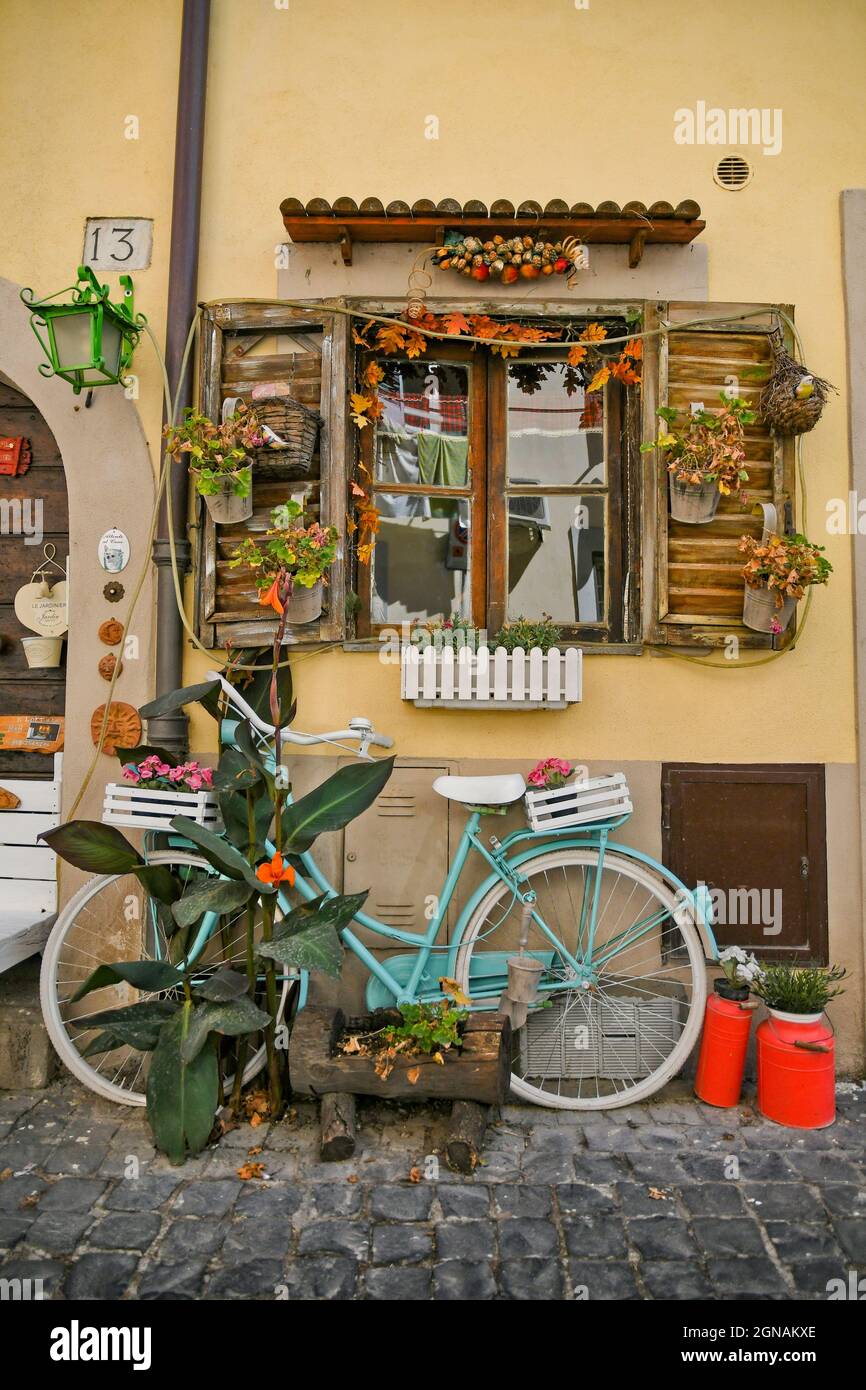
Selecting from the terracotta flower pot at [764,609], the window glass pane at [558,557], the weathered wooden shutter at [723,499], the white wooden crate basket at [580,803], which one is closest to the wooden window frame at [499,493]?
the window glass pane at [558,557]

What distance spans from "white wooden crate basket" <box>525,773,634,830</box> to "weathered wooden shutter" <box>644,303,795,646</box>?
753 millimetres

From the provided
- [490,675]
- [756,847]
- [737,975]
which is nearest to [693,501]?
[490,675]

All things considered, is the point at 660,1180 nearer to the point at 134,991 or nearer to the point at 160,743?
the point at 134,991

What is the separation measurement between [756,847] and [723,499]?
1.57 metres

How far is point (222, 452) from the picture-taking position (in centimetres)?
361

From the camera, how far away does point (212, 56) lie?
4.02 m

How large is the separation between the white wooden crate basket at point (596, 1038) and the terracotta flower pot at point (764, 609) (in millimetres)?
1718

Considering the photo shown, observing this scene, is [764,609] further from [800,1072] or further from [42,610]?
[42,610]

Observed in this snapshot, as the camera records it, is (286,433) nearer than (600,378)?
Yes

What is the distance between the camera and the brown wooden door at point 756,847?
3842 mm
